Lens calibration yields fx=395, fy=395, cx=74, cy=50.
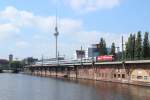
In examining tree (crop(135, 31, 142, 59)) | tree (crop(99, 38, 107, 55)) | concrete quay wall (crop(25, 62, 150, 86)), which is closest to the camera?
concrete quay wall (crop(25, 62, 150, 86))

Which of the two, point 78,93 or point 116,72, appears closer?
point 78,93

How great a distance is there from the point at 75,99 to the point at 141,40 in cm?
6805

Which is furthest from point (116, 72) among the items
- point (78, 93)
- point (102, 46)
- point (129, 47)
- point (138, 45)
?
point (102, 46)

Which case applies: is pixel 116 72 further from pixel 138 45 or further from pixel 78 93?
pixel 78 93

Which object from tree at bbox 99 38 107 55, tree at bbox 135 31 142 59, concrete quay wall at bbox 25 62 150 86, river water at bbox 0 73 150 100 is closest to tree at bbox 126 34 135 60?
tree at bbox 135 31 142 59

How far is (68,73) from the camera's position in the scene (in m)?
179

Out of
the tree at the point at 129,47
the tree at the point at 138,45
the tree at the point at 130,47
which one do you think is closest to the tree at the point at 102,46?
the tree at the point at 129,47

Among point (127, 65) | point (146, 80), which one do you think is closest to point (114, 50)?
point (127, 65)

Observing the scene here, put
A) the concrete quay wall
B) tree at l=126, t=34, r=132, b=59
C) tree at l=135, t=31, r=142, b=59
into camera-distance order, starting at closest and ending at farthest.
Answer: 1. the concrete quay wall
2. tree at l=135, t=31, r=142, b=59
3. tree at l=126, t=34, r=132, b=59

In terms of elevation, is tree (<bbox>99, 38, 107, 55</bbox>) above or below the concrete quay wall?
above

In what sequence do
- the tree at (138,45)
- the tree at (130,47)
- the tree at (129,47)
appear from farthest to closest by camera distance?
the tree at (129,47)
the tree at (130,47)
the tree at (138,45)

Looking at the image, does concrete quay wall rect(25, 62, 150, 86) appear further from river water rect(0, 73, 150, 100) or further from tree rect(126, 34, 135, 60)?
tree rect(126, 34, 135, 60)

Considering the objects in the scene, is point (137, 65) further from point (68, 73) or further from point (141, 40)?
point (68, 73)

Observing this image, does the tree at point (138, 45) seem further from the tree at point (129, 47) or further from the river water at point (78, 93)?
the river water at point (78, 93)
